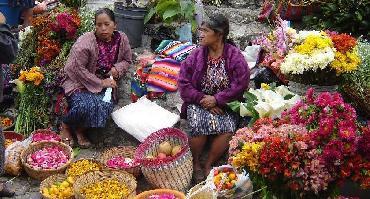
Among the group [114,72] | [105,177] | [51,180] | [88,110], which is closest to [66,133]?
[88,110]

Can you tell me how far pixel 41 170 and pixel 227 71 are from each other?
7.22 ft

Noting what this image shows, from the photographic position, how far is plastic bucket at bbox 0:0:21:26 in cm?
695

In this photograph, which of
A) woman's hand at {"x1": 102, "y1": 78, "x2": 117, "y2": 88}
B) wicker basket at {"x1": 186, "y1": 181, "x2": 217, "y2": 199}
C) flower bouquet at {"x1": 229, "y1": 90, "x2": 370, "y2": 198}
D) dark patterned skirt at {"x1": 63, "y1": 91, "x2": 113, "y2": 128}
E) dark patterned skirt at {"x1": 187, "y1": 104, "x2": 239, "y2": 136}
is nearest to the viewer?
flower bouquet at {"x1": 229, "y1": 90, "x2": 370, "y2": 198}

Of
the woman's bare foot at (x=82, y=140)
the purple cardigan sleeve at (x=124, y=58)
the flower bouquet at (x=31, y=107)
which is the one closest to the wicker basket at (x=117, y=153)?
the woman's bare foot at (x=82, y=140)

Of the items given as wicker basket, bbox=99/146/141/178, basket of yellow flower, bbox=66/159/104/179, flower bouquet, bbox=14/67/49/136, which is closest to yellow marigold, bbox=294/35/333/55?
wicker basket, bbox=99/146/141/178

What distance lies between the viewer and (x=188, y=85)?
6.15 meters

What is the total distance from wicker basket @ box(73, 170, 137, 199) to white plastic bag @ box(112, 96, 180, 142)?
0.73 meters

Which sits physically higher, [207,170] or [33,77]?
[33,77]

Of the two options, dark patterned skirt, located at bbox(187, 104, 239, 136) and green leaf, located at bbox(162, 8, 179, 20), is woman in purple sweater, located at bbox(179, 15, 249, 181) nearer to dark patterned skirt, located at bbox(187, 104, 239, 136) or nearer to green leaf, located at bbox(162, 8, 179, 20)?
dark patterned skirt, located at bbox(187, 104, 239, 136)

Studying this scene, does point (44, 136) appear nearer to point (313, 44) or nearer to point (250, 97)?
point (250, 97)

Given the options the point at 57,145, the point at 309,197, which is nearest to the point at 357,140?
the point at 309,197

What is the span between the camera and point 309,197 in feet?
13.0

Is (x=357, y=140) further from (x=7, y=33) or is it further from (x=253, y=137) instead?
(x=7, y=33)

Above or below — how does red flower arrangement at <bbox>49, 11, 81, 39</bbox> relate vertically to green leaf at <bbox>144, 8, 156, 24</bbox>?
below
